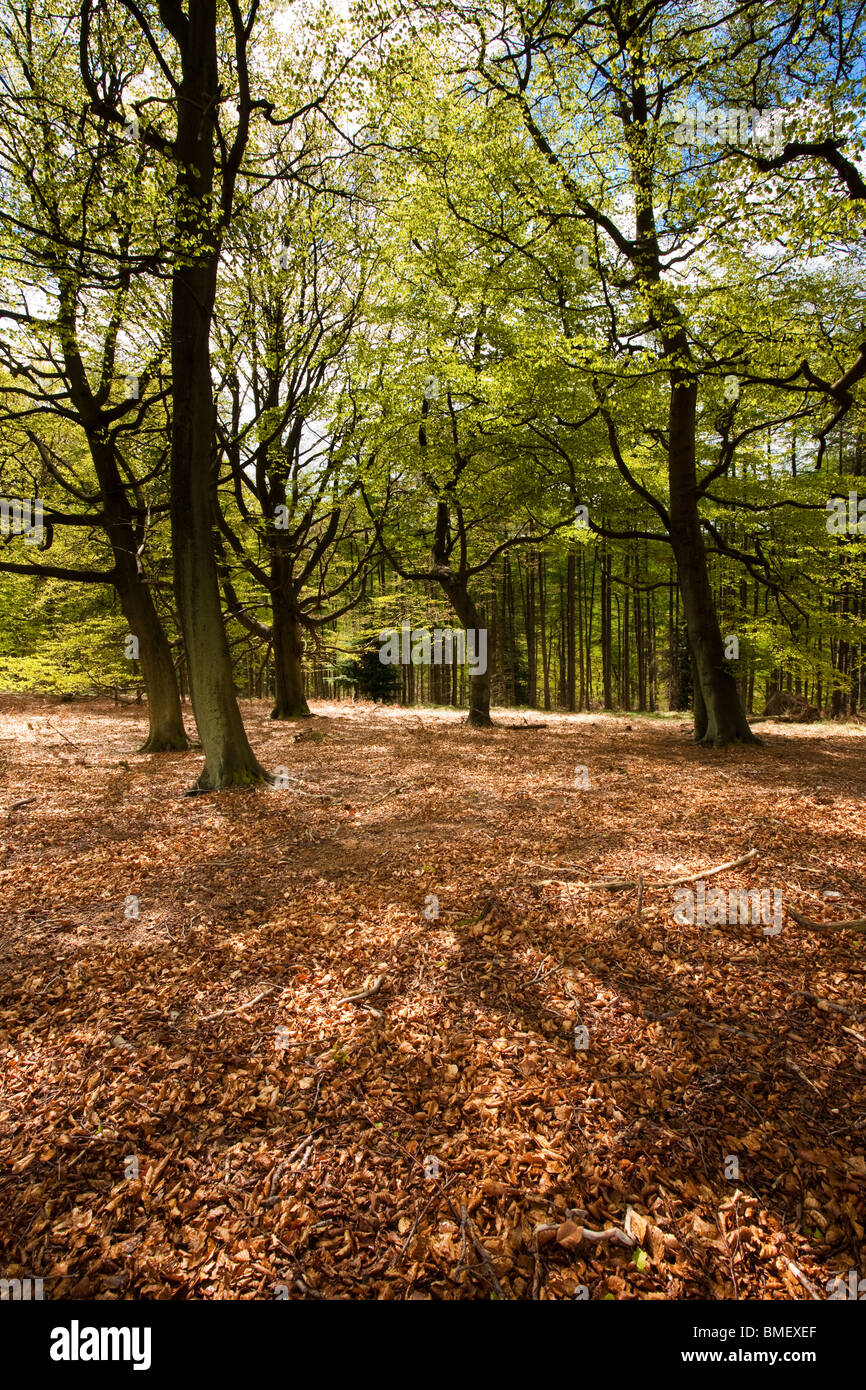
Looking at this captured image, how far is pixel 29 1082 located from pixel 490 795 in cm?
556

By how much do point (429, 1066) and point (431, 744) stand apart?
9.09 meters

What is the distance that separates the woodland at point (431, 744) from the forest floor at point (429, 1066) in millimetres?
20

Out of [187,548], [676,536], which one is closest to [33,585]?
[187,548]

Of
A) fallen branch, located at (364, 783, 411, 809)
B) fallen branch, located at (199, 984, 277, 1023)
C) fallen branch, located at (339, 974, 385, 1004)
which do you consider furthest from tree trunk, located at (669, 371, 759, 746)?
fallen branch, located at (199, 984, 277, 1023)

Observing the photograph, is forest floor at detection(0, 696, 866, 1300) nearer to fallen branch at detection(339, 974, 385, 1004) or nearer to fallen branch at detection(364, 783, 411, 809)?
fallen branch at detection(339, 974, 385, 1004)

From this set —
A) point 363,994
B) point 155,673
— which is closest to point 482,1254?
point 363,994

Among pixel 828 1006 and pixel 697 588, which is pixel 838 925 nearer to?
pixel 828 1006

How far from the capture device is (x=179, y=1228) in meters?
2.03

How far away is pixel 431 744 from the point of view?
11836mm

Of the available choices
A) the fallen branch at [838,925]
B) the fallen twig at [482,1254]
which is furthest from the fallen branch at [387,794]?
the fallen twig at [482,1254]

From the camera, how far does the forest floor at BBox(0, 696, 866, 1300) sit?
1.94 m

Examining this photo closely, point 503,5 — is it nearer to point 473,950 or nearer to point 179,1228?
point 473,950

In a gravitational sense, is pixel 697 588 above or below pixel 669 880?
above
